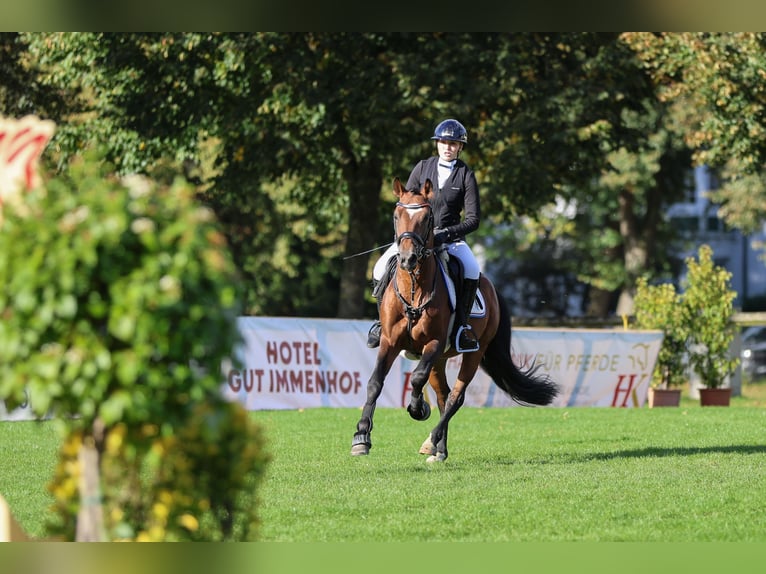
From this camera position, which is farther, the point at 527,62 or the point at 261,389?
the point at 527,62

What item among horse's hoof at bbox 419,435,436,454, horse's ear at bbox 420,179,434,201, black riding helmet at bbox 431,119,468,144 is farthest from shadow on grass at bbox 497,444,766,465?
black riding helmet at bbox 431,119,468,144

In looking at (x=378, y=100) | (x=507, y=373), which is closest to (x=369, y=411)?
(x=507, y=373)

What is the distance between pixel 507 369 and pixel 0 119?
29.2 ft

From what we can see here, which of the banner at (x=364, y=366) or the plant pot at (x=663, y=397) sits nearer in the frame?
the banner at (x=364, y=366)

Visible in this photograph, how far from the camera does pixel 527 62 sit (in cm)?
2850

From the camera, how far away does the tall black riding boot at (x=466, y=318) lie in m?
12.4

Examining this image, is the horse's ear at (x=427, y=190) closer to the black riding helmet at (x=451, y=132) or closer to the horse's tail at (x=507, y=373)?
the black riding helmet at (x=451, y=132)

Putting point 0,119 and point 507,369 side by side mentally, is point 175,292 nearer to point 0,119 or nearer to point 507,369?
point 0,119

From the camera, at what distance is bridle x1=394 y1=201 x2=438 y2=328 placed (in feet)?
36.6

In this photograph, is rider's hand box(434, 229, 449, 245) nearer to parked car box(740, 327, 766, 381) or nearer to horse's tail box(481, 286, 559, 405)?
horse's tail box(481, 286, 559, 405)

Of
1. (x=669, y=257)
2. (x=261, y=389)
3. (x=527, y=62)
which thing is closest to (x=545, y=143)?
(x=527, y=62)

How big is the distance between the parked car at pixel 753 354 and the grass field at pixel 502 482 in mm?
19712

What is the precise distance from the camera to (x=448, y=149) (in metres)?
12.3

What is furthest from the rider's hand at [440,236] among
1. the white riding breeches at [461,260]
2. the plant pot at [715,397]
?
the plant pot at [715,397]
